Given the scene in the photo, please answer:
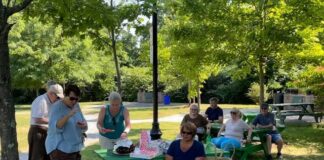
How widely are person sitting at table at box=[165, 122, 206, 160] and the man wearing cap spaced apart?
215 cm

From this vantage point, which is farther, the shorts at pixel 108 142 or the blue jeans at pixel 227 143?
the blue jeans at pixel 227 143

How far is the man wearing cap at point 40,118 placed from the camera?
7.12 m

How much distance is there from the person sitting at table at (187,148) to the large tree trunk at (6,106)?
84.7 inches

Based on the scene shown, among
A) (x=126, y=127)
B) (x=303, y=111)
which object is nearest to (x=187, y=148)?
(x=126, y=127)

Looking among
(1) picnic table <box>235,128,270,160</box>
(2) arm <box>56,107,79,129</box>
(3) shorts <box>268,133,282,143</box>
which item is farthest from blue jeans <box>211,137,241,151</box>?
(2) arm <box>56,107,79,129</box>

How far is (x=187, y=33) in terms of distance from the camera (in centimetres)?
1288

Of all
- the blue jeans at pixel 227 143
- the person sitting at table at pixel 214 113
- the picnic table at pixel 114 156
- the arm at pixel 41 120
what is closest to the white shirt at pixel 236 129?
the blue jeans at pixel 227 143

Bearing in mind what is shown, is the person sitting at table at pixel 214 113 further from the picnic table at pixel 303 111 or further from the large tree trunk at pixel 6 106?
the large tree trunk at pixel 6 106

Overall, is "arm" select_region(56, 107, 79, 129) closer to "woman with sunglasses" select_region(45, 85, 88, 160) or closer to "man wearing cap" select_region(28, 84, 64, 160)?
"woman with sunglasses" select_region(45, 85, 88, 160)

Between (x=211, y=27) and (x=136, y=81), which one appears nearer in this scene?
(x=211, y=27)

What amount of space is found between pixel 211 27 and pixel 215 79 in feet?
88.7

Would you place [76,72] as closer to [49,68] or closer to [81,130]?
[49,68]

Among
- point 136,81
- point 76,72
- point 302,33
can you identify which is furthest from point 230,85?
point 302,33

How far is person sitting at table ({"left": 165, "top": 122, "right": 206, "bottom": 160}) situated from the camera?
18.7 feet
